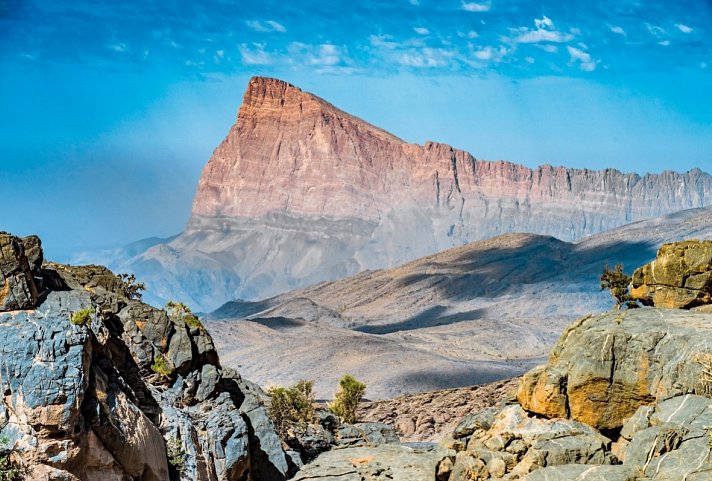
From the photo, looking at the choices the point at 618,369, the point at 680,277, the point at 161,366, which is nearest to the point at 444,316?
the point at 680,277

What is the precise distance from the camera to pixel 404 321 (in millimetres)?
144750

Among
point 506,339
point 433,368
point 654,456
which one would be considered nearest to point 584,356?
point 654,456

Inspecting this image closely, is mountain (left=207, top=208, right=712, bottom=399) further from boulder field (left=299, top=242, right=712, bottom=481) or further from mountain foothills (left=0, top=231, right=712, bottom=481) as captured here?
boulder field (left=299, top=242, right=712, bottom=481)

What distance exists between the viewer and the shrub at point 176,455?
25.4 meters

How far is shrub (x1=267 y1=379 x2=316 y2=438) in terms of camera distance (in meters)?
39.3

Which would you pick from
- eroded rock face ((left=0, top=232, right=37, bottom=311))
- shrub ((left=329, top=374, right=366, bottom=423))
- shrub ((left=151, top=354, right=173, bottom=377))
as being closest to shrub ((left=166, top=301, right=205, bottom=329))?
shrub ((left=151, top=354, right=173, bottom=377))

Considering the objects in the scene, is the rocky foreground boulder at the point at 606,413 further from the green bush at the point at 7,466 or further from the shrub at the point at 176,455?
the green bush at the point at 7,466

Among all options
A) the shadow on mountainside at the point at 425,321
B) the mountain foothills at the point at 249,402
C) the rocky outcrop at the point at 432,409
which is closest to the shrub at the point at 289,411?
the mountain foothills at the point at 249,402

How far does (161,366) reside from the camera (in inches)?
1212

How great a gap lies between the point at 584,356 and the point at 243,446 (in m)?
12.0

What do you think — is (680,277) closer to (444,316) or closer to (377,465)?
(377,465)

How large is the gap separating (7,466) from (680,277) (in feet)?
71.8

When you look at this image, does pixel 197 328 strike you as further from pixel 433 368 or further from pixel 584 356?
pixel 433 368

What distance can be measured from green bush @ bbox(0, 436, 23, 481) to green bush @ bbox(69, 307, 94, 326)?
13.1 ft
